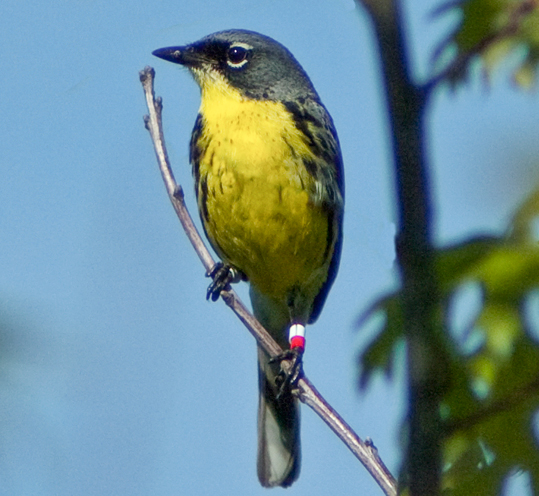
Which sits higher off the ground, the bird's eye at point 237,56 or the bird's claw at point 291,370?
the bird's eye at point 237,56

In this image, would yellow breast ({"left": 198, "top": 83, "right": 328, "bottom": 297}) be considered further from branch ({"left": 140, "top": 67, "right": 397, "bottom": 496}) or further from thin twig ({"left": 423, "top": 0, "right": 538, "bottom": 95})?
thin twig ({"left": 423, "top": 0, "right": 538, "bottom": 95})

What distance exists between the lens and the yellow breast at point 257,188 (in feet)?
14.4

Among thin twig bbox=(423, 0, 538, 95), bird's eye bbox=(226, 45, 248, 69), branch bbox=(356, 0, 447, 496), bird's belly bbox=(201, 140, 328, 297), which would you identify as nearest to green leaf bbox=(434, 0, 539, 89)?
thin twig bbox=(423, 0, 538, 95)

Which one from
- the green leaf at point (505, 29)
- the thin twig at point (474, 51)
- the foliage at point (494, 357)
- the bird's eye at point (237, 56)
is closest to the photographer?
the thin twig at point (474, 51)

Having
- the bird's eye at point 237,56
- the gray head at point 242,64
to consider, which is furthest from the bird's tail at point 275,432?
the bird's eye at point 237,56

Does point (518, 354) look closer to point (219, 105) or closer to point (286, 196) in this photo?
point (286, 196)

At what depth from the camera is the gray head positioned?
15.7 feet

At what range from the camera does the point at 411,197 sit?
102 centimetres

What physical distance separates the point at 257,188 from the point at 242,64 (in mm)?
939

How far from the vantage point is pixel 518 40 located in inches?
107

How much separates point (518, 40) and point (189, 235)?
1.45 metres

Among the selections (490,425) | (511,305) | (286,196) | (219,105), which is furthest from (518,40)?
(219,105)

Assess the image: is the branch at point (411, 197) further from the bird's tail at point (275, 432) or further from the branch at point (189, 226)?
the bird's tail at point (275, 432)

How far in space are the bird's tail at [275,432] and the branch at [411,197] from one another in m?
3.98
